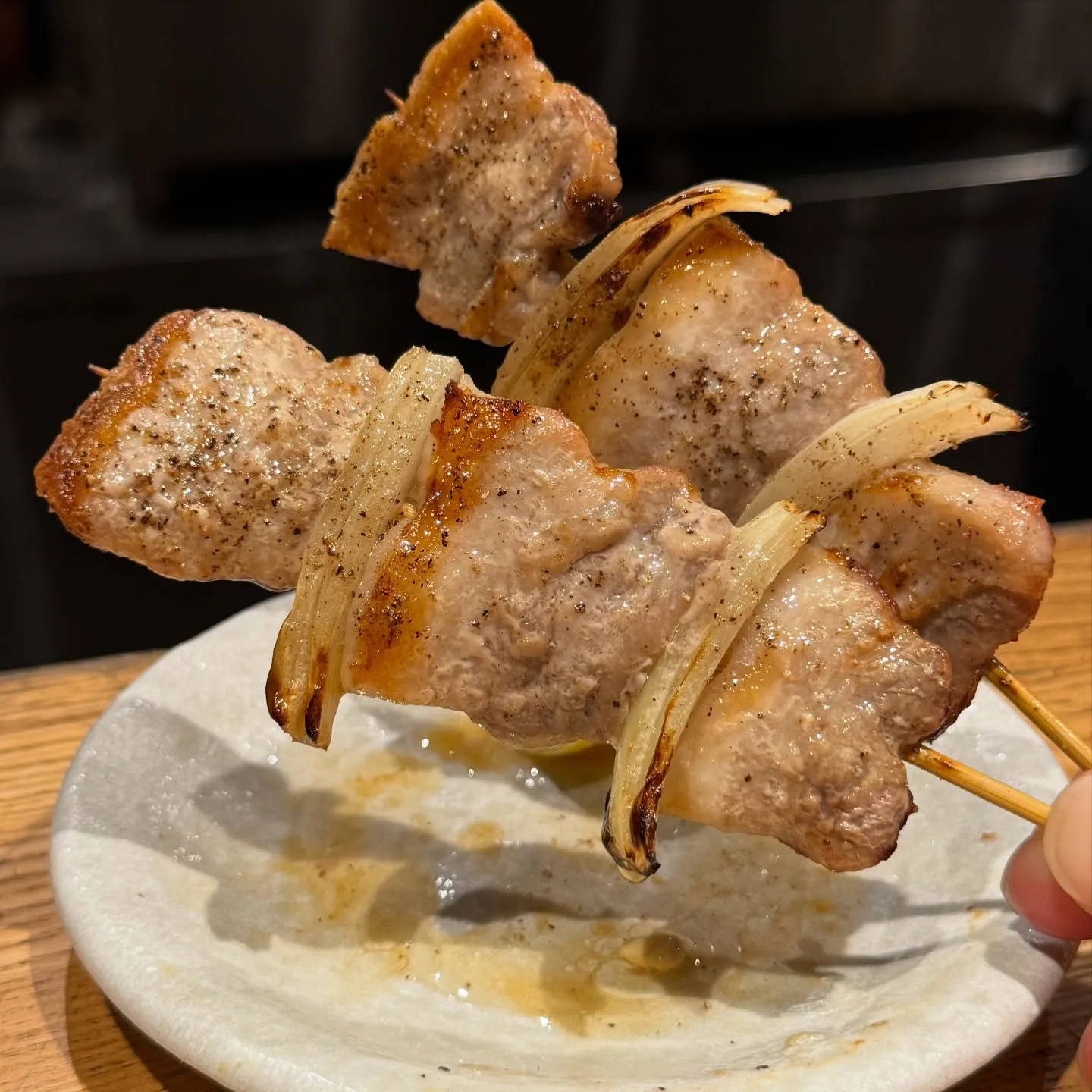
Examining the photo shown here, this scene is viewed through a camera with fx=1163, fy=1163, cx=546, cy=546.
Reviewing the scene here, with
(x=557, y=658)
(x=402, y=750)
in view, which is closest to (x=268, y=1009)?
(x=557, y=658)

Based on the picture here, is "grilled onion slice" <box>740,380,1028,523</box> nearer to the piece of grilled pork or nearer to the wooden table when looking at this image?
the piece of grilled pork

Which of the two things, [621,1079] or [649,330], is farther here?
[649,330]

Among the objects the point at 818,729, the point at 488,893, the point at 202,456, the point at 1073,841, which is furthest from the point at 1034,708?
the point at 202,456

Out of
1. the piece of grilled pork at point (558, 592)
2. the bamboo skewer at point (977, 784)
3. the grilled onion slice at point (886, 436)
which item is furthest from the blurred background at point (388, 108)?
the bamboo skewer at point (977, 784)

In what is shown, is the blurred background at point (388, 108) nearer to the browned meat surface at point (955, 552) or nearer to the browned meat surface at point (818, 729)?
the browned meat surface at point (955, 552)

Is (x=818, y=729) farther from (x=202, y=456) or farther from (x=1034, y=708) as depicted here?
(x=202, y=456)

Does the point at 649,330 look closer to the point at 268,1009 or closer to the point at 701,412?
the point at 701,412

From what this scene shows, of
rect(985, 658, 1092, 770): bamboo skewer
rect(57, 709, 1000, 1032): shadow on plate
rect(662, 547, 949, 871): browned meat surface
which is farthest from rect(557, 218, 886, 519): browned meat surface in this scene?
rect(57, 709, 1000, 1032): shadow on plate
